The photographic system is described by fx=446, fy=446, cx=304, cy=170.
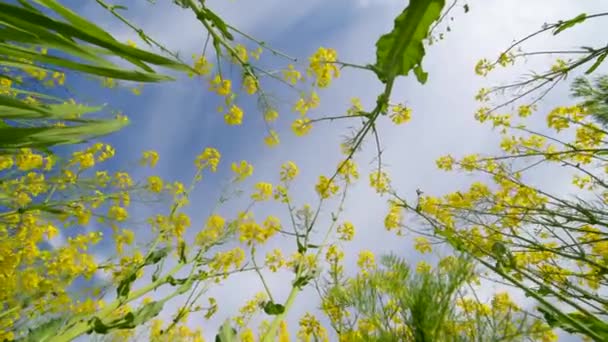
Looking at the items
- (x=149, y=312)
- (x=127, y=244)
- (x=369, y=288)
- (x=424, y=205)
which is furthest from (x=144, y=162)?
(x=369, y=288)

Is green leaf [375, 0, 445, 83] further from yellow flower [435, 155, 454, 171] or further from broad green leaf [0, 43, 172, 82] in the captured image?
yellow flower [435, 155, 454, 171]

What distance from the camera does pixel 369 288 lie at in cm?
130

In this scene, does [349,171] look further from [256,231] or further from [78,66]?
[78,66]

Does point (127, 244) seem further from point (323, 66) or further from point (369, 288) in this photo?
point (369, 288)

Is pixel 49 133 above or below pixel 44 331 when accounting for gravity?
above

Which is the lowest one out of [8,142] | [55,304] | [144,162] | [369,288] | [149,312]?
[55,304]

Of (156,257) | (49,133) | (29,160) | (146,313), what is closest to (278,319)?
(146,313)

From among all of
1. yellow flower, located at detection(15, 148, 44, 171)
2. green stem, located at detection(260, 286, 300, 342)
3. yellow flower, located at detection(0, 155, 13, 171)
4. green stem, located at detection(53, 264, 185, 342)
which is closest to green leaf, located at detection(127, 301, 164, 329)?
green stem, located at detection(53, 264, 185, 342)

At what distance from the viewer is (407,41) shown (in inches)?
19.2

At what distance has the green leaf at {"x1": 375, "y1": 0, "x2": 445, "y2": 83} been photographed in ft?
1.43

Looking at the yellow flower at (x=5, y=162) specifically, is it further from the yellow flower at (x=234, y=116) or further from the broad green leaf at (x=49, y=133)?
the broad green leaf at (x=49, y=133)

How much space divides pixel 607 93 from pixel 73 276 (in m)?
3.59

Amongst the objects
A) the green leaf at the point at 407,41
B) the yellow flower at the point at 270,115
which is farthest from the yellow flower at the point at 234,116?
the green leaf at the point at 407,41

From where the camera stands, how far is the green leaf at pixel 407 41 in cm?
44
